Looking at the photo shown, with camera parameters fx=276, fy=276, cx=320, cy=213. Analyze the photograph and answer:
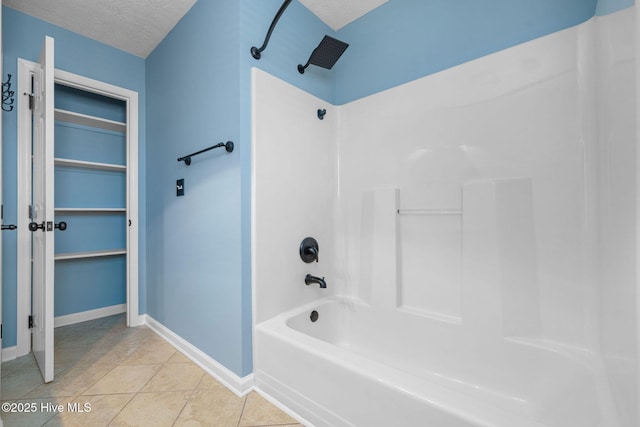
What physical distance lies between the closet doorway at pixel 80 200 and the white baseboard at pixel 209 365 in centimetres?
56

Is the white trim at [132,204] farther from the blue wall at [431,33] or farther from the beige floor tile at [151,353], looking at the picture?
the blue wall at [431,33]

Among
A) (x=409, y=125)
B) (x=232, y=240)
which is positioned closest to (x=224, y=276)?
(x=232, y=240)

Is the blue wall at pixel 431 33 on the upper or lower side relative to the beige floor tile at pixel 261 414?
upper

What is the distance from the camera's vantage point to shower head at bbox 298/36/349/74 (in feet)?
5.31

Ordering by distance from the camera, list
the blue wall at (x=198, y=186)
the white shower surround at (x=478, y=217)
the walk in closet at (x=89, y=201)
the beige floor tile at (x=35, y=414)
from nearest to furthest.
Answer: the white shower surround at (x=478, y=217) → the beige floor tile at (x=35, y=414) → the blue wall at (x=198, y=186) → the walk in closet at (x=89, y=201)

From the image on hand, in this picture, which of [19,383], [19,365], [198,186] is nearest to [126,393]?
[19,383]

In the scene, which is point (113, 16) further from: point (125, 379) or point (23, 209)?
point (125, 379)

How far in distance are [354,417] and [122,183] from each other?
9.25 ft

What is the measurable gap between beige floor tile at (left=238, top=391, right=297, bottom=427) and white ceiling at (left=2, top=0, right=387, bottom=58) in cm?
214

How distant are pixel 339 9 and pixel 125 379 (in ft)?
8.87

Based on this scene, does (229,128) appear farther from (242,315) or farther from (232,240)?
(242,315)

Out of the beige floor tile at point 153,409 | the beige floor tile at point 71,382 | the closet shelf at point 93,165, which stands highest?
the closet shelf at point 93,165

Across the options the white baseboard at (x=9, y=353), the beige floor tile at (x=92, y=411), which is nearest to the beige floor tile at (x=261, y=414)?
the beige floor tile at (x=92, y=411)

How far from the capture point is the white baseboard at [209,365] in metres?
1.48
